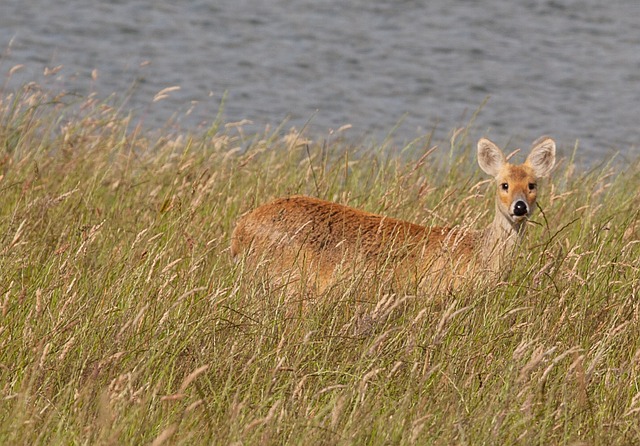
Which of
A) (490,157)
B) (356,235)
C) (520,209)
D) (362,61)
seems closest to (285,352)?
(356,235)

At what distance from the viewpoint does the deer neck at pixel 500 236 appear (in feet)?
23.1

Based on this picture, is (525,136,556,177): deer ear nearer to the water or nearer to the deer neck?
the deer neck

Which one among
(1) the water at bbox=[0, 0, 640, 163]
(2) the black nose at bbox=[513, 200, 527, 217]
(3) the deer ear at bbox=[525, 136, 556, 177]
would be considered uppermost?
(3) the deer ear at bbox=[525, 136, 556, 177]

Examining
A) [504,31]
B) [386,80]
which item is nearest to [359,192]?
[386,80]

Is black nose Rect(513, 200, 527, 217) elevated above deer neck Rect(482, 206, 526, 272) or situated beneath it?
elevated above

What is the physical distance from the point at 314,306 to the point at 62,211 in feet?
8.28

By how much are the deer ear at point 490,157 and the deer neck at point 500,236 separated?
416 mm

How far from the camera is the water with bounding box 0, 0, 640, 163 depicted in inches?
668

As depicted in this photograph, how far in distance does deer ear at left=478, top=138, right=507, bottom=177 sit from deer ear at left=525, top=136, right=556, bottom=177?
0.16 m

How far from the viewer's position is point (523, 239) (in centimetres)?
727

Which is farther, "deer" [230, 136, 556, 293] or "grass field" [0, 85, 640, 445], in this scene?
"deer" [230, 136, 556, 293]

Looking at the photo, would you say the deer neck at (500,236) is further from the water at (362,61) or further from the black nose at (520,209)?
the water at (362,61)

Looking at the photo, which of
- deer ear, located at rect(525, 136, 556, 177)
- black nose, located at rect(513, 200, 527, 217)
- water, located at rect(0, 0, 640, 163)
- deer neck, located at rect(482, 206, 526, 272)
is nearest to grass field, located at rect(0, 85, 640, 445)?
deer neck, located at rect(482, 206, 526, 272)

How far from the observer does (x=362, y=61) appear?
20328 millimetres
